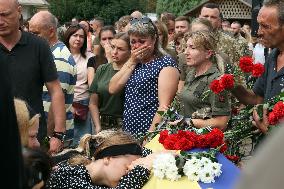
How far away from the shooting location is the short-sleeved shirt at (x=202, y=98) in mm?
4383

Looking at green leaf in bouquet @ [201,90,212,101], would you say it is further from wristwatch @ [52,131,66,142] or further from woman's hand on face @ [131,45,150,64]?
wristwatch @ [52,131,66,142]

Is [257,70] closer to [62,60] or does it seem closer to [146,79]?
[146,79]

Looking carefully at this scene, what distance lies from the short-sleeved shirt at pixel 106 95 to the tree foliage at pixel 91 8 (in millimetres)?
42620

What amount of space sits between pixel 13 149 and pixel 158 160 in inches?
80.1

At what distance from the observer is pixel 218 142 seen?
12.1ft

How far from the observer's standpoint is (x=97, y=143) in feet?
11.8

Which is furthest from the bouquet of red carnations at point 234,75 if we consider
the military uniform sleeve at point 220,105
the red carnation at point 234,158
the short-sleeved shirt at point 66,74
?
the short-sleeved shirt at point 66,74

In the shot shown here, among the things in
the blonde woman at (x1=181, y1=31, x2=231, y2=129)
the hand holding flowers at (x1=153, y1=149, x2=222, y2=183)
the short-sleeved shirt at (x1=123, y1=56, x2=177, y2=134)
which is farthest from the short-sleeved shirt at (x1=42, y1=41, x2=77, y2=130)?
the hand holding flowers at (x1=153, y1=149, x2=222, y2=183)

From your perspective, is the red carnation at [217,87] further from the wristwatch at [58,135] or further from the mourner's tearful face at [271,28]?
the wristwatch at [58,135]

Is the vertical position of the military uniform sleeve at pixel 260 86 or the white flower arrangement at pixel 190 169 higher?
the military uniform sleeve at pixel 260 86

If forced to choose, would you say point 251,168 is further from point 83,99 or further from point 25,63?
point 83,99

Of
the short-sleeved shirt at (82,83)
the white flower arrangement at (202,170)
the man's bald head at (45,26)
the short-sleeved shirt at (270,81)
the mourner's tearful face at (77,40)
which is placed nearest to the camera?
the white flower arrangement at (202,170)

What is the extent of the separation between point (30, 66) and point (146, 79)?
1036mm

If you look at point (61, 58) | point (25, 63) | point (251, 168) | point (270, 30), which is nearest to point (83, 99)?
point (61, 58)
